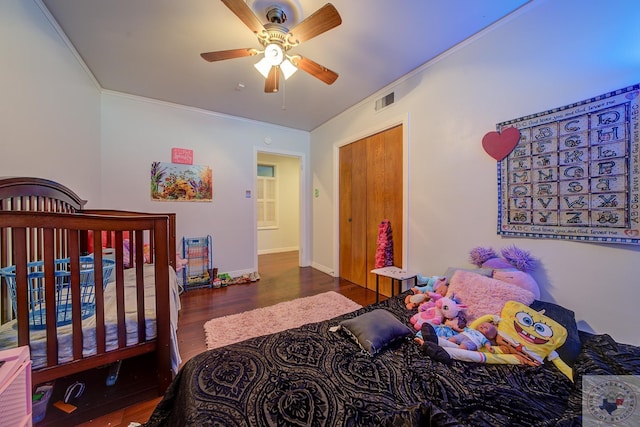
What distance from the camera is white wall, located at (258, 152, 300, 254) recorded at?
5926 mm

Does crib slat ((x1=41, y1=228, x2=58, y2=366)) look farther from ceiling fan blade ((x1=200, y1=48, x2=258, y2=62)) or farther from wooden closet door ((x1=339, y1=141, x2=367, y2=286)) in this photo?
wooden closet door ((x1=339, y1=141, x2=367, y2=286))

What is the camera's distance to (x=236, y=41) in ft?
6.81

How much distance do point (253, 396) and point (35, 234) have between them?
2.10 metres

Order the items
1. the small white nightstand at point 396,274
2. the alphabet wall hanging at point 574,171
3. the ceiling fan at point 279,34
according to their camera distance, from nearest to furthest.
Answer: the alphabet wall hanging at point 574,171 → the ceiling fan at point 279,34 → the small white nightstand at point 396,274

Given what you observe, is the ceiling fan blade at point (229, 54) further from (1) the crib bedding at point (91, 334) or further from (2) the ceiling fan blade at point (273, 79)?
(1) the crib bedding at point (91, 334)

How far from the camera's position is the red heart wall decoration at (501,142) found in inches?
70.6

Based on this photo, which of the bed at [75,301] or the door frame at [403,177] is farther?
the door frame at [403,177]

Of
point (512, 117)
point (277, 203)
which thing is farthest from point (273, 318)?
point (277, 203)

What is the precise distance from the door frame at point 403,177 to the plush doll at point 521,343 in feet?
4.32

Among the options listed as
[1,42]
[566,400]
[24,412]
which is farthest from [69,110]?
[566,400]

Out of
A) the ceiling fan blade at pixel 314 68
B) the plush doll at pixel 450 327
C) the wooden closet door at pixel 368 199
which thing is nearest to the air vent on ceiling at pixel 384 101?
the wooden closet door at pixel 368 199

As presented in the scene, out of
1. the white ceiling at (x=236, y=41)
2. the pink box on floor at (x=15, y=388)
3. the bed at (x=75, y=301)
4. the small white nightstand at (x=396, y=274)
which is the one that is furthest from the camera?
the small white nightstand at (x=396, y=274)

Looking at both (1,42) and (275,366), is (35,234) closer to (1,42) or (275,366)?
(1,42)

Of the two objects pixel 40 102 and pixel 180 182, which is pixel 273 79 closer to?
pixel 40 102
